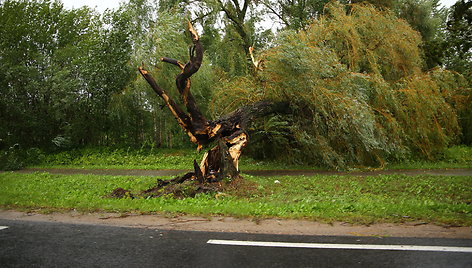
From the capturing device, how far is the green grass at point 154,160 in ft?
44.8

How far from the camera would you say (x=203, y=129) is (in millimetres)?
10664

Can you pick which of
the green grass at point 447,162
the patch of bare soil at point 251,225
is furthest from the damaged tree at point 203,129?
the green grass at point 447,162

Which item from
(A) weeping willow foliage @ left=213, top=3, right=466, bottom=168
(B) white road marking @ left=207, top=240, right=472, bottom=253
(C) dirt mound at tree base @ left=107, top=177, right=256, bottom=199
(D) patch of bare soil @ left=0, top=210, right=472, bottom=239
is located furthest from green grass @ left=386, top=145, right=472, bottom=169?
(B) white road marking @ left=207, top=240, right=472, bottom=253

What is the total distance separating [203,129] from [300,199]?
12.4ft

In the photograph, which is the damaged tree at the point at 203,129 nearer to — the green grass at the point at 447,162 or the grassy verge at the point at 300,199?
the grassy verge at the point at 300,199

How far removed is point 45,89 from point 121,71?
375 centimetres

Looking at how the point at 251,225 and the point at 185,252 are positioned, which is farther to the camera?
the point at 251,225

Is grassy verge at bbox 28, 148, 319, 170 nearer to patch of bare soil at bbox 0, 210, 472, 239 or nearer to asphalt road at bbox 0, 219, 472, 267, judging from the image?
patch of bare soil at bbox 0, 210, 472, 239

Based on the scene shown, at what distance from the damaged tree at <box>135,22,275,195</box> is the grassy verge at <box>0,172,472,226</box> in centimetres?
88

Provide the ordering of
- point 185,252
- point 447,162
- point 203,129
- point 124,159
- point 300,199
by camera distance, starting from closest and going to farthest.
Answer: point 185,252, point 300,199, point 203,129, point 447,162, point 124,159

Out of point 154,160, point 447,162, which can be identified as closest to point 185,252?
point 447,162

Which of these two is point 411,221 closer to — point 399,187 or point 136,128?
point 399,187

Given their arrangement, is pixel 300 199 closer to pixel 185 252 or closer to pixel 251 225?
pixel 251 225

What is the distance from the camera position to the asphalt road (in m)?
4.22
